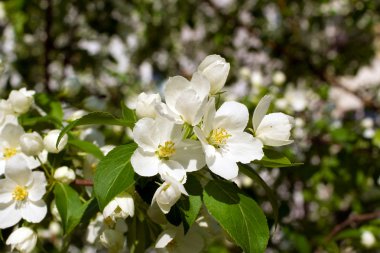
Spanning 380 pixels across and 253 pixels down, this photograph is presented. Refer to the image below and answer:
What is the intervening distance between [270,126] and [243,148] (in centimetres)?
9

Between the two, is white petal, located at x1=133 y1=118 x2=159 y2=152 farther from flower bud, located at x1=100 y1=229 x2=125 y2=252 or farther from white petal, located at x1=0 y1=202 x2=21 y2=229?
white petal, located at x1=0 y1=202 x2=21 y2=229

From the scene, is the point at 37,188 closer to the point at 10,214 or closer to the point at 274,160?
the point at 10,214

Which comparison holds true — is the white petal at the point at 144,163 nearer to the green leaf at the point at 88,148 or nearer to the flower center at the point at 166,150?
the flower center at the point at 166,150

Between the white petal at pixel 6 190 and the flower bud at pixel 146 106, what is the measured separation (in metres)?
0.38

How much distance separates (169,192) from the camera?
3.57 feet

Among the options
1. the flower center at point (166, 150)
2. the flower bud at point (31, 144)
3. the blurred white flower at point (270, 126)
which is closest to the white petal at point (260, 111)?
the blurred white flower at point (270, 126)

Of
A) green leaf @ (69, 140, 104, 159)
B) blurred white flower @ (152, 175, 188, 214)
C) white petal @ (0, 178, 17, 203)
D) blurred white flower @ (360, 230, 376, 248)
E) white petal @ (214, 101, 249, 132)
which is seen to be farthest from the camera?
blurred white flower @ (360, 230, 376, 248)

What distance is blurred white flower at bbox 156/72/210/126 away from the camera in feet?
3.65

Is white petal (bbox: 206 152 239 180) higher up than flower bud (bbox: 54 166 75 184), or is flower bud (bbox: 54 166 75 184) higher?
white petal (bbox: 206 152 239 180)

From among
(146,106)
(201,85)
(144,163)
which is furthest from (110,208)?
(201,85)

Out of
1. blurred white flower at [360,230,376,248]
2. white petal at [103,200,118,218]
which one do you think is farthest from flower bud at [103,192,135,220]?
blurred white flower at [360,230,376,248]

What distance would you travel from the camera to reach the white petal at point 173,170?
1.14 metres

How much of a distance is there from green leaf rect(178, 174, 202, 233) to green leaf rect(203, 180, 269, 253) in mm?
17

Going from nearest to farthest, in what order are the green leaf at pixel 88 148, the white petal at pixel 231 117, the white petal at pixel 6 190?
the white petal at pixel 231 117
the white petal at pixel 6 190
the green leaf at pixel 88 148
